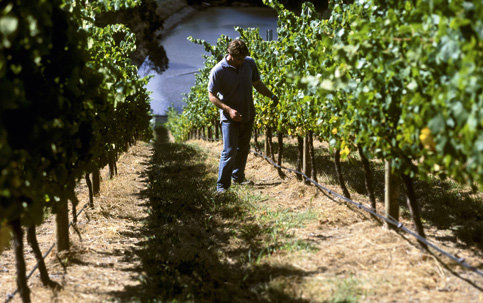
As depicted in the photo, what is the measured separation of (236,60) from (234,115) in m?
0.77

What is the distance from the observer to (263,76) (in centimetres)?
784

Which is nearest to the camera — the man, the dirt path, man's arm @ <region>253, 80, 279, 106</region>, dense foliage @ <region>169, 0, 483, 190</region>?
dense foliage @ <region>169, 0, 483, 190</region>

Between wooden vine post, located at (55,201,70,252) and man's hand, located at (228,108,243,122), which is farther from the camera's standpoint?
man's hand, located at (228,108,243,122)

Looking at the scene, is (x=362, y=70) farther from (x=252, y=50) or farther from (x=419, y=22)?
(x=252, y=50)

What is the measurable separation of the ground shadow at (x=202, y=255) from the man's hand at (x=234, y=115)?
3.21ft

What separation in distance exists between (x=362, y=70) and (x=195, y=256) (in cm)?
196

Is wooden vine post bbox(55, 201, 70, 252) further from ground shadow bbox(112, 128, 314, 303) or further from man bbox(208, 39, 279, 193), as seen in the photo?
man bbox(208, 39, 279, 193)

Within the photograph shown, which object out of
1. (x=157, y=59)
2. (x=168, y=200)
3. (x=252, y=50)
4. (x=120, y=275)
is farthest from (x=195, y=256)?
(x=157, y=59)

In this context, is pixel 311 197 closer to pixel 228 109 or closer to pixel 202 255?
pixel 228 109

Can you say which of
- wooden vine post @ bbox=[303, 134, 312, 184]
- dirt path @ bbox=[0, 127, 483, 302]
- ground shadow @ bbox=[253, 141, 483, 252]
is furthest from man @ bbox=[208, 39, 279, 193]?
ground shadow @ bbox=[253, 141, 483, 252]

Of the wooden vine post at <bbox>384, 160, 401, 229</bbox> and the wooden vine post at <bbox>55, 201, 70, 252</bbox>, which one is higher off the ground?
the wooden vine post at <bbox>384, 160, 401, 229</bbox>

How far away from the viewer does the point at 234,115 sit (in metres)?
5.69

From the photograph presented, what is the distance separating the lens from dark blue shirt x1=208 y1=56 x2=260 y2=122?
5984mm

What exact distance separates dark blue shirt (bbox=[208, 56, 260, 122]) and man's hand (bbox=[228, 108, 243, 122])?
243mm
